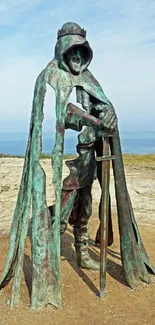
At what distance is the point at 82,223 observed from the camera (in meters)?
5.40

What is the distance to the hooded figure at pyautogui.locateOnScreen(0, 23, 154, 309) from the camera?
454cm

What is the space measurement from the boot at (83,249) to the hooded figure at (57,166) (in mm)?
512

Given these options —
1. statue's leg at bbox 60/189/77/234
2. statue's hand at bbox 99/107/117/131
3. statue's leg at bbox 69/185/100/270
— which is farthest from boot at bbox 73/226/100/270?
statue's hand at bbox 99/107/117/131

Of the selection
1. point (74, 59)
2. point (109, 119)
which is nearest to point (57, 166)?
point (109, 119)

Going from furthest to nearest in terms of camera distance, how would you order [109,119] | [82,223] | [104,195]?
[82,223] < [104,195] < [109,119]

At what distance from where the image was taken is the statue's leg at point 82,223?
5291 mm

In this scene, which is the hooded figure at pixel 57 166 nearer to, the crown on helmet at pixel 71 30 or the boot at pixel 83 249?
the crown on helmet at pixel 71 30

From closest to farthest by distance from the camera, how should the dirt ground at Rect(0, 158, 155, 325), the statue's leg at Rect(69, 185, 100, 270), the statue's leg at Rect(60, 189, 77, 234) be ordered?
the dirt ground at Rect(0, 158, 155, 325)
the statue's leg at Rect(60, 189, 77, 234)
the statue's leg at Rect(69, 185, 100, 270)

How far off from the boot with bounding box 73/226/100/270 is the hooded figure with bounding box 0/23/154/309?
512 mm

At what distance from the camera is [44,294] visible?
4.51 meters

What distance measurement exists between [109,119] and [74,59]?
2.32 feet

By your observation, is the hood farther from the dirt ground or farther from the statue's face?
the dirt ground

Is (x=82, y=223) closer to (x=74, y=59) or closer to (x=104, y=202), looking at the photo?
(x=104, y=202)

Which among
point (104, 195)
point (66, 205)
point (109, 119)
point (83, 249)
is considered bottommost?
point (83, 249)
